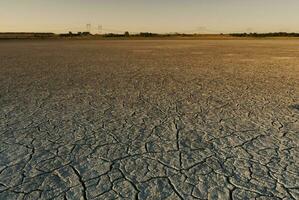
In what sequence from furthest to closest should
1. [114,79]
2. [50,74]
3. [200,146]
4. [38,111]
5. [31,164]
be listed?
[50,74] → [114,79] → [38,111] → [200,146] → [31,164]

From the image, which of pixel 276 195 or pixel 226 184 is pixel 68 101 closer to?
pixel 226 184

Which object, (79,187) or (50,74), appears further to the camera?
(50,74)

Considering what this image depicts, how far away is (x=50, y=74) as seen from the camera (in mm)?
7848

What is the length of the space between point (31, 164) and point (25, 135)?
0.78 metres

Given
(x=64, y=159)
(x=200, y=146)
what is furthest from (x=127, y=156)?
(x=200, y=146)

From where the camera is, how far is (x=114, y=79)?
695 centimetres

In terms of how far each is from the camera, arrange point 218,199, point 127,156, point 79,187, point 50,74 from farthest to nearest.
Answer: point 50,74
point 127,156
point 79,187
point 218,199

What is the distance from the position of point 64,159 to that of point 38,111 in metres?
1.77

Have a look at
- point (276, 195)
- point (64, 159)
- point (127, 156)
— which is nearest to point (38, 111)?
point (64, 159)

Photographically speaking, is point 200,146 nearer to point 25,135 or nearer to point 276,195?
point 276,195

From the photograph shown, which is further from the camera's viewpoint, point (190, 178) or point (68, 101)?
point (68, 101)

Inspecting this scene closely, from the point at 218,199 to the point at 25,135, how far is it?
6.94 ft

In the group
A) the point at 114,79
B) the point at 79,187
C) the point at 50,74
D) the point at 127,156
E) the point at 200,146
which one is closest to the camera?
the point at 79,187

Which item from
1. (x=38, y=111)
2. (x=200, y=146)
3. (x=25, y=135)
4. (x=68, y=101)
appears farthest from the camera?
(x=68, y=101)
